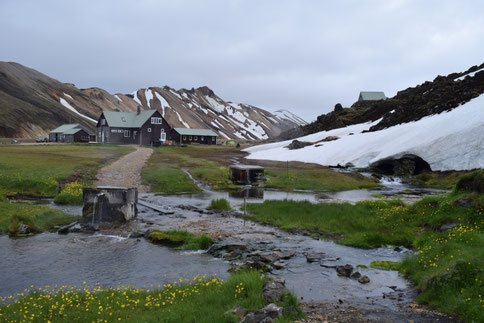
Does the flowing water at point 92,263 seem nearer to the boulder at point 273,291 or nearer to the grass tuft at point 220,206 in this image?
the boulder at point 273,291

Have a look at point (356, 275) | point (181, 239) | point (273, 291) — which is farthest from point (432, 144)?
point (273, 291)

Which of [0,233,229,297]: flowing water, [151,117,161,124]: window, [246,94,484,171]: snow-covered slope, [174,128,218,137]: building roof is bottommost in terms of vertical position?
[0,233,229,297]: flowing water

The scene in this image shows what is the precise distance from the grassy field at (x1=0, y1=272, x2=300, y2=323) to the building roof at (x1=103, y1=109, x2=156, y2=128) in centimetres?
11735

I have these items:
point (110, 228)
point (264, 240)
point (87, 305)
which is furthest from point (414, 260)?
point (110, 228)

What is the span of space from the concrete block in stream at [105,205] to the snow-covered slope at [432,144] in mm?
43378

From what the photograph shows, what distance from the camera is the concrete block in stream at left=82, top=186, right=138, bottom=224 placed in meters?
23.3

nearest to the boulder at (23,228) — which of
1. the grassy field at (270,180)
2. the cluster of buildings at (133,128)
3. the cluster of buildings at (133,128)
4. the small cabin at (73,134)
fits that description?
the grassy field at (270,180)

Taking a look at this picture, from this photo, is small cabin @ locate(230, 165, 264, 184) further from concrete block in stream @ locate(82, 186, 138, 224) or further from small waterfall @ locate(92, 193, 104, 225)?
small waterfall @ locate(92, 193, 104, 225)

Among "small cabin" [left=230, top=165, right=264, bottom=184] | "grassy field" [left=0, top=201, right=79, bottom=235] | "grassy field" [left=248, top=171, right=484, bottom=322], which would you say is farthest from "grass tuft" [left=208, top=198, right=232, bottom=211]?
"small cabin" [left=230, top=165, right=264, bottom=184]

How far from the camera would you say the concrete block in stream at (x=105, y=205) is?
2333 centimetres

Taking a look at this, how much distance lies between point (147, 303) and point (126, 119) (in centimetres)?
12481

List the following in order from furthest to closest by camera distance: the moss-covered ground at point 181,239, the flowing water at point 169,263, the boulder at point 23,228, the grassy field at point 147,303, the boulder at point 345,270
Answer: the boulder at point 23,228 → the moss-covered ground at point 181,239 → the boulder at point 345,270 → the flowing water at point 169,263 → the grassy field at point 147,303

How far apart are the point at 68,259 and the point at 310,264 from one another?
11.4 m

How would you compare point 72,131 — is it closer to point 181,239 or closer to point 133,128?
point 133,128
